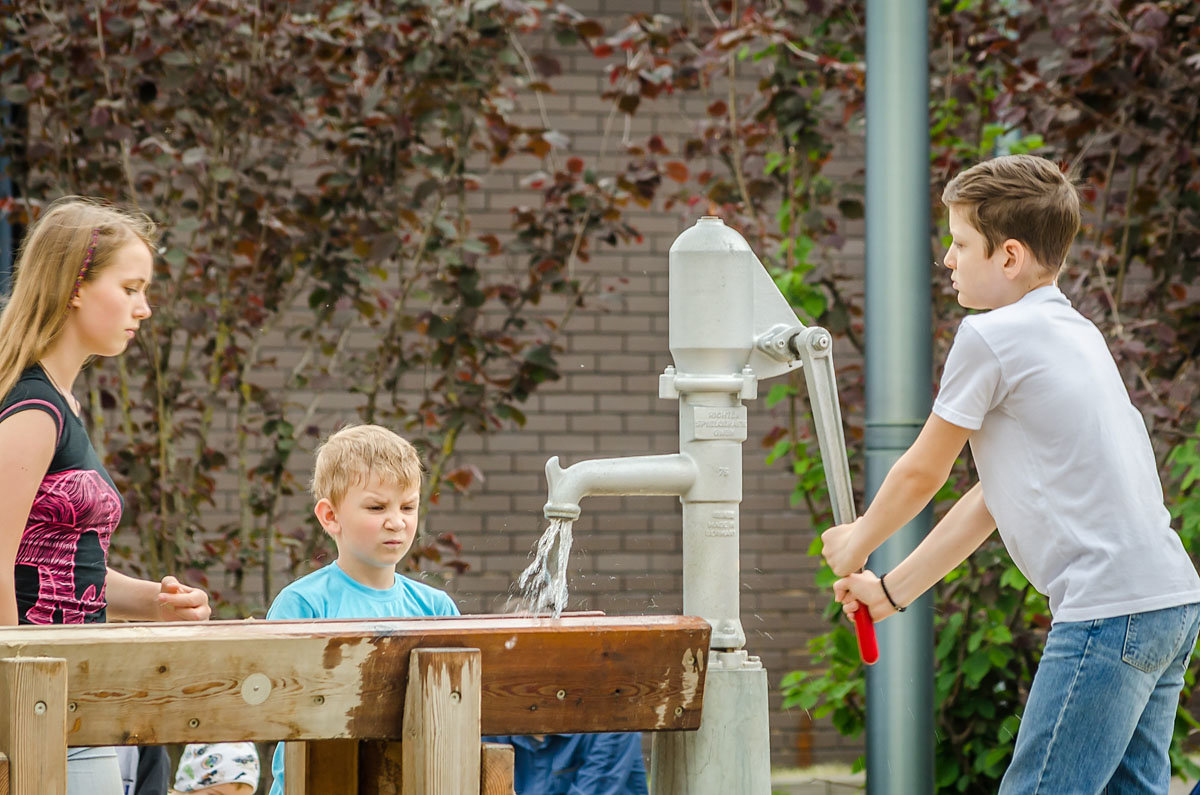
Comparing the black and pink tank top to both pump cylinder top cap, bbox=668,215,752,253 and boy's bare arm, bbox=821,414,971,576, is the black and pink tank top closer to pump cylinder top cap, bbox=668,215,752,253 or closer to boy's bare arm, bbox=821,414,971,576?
pump cylinder top cap, bbox=668,215,752,253

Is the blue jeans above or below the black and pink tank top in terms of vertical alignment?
below

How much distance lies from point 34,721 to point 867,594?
50.5 inches

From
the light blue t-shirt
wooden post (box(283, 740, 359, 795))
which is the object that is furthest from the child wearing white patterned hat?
wooden post (box(283, 740, 359, 795))

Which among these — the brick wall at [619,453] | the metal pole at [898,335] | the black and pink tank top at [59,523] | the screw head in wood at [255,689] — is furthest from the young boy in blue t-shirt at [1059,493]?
the brick wall at [619,453]

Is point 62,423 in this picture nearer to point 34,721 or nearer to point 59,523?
point 59,523

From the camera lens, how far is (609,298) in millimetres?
4422

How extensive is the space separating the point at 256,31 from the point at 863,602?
267 centimetres

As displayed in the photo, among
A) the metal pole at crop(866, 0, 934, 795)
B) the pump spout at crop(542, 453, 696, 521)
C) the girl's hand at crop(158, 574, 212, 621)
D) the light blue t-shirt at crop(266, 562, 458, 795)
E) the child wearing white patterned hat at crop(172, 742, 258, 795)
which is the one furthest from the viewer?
the metal pole at crop(866, 0, 934, 795)

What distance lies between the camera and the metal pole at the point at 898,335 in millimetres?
3365

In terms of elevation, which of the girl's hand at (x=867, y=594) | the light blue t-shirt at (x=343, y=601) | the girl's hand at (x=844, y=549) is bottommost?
the light blue t-shirt at (x=343, y=601)

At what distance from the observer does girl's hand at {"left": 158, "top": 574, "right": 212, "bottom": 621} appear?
2.60m

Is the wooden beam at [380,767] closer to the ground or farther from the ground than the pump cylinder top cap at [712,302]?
closer to the ground

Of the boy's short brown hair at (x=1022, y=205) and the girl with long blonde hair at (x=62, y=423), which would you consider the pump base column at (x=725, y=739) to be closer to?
the boy's short brown hair at (x=1022, y=205)

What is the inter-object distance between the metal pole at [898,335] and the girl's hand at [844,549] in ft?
3.46
